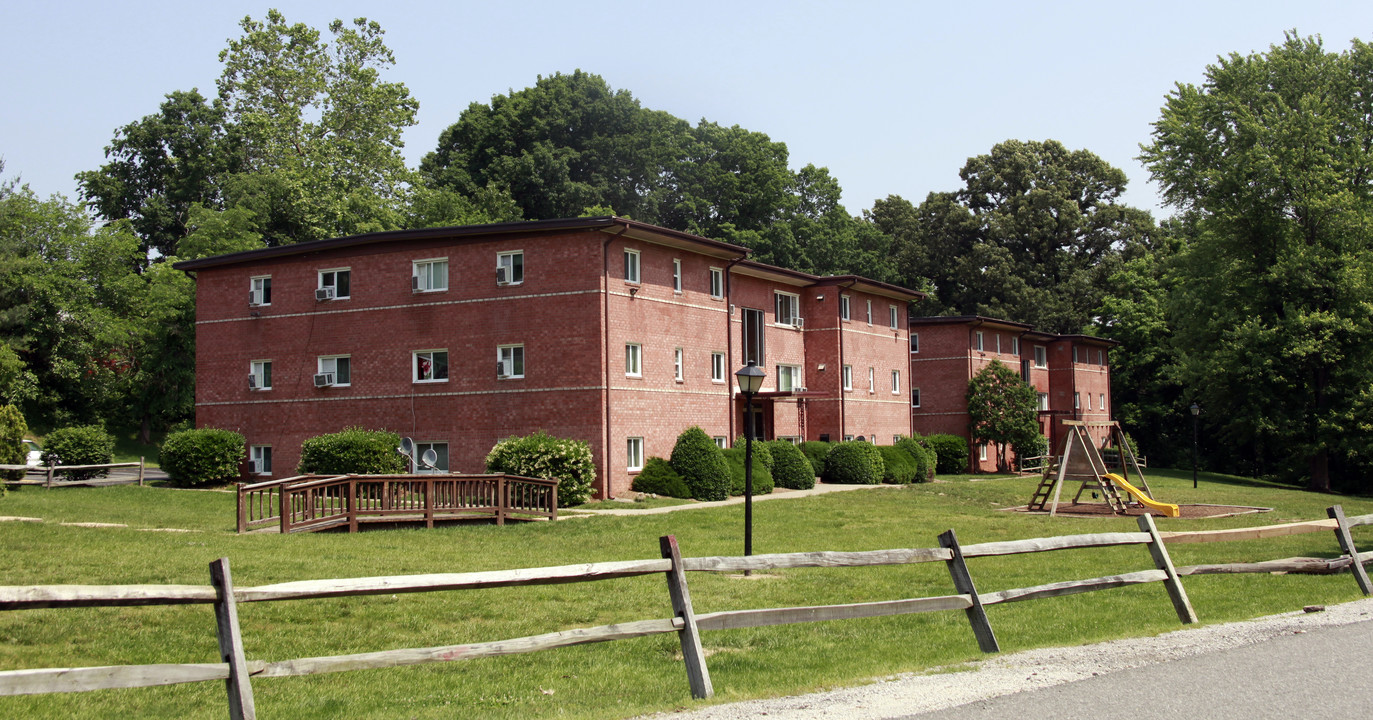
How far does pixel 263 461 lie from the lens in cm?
3675

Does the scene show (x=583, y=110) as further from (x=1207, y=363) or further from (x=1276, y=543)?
(x=1276, y=543)

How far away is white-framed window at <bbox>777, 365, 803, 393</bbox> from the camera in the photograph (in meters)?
41.8

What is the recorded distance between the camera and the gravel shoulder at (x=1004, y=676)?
7.29 metres

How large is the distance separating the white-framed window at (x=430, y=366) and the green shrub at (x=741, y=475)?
9240 mm

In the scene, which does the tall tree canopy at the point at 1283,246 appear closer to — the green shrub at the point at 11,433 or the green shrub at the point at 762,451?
the green shrub at the point at 762,451

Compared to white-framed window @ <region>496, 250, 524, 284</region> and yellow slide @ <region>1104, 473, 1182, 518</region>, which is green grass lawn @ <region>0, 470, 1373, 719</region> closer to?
yellow slide @ <region>1104, 473, 1182, 518</region>

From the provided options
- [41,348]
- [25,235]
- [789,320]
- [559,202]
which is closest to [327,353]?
[789,320]

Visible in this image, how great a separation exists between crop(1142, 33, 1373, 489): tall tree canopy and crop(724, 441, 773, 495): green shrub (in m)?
25.3

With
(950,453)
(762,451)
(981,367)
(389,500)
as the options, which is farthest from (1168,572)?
(981,367)

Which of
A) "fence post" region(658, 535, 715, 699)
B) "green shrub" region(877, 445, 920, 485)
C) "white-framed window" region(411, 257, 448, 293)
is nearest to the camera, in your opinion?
"fence post" region(658, 535, 715, 699)

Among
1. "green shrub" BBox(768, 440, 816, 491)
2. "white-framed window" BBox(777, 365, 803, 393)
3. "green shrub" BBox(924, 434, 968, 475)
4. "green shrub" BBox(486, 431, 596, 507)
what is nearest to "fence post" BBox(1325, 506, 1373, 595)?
"green shrub" BBox(486, 431, 596, 507)

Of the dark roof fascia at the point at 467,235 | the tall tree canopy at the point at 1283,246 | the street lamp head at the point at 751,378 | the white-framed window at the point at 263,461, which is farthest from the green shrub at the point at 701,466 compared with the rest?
the tall tree canopy at the point at 1283,246

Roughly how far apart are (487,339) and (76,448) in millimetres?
13800

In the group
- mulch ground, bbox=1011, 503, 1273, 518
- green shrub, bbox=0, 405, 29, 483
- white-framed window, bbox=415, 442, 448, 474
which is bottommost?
mulch ground, bbox=1011, 503, 1273, 518
